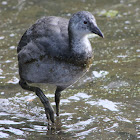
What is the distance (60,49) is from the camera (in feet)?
17.0

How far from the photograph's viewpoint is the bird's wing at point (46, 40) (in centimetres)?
520

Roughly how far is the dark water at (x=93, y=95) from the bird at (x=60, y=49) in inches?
27.3

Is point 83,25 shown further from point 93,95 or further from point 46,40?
point 93,95

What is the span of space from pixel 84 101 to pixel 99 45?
93.9 inches

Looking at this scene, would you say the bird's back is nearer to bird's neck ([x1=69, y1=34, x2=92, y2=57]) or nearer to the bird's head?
bird's neck ([x1=69, y1=34, x2=92, y2=57])

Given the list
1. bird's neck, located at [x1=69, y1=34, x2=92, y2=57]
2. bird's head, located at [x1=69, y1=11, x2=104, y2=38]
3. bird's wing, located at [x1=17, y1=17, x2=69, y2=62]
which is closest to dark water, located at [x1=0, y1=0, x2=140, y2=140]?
bird's wing, located at [x1=17, y1=17, x2=69, y2=62]

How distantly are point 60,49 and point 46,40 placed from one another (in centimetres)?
25

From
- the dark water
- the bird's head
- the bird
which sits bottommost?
the dark water

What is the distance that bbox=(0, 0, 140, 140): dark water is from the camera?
18.0 feet

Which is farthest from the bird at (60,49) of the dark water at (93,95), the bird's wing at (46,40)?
the dark water at (93,95)

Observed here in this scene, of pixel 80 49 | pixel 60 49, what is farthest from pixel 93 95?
pixel 60 49

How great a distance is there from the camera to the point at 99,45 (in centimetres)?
851

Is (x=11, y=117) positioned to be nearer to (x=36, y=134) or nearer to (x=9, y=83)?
(x=36, y=134)

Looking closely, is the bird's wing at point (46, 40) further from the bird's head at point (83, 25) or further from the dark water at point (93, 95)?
the dark water at point (93, 95)
